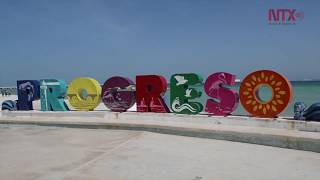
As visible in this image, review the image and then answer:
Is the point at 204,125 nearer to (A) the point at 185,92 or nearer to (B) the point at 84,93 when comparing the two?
(A) the point at 185,92

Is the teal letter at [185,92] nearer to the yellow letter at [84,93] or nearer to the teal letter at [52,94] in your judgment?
the yellow letter at [84,93]

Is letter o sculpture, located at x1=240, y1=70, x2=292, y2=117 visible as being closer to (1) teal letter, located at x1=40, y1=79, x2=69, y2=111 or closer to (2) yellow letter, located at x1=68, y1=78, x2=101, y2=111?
(2) yellow letter, located at x1=68, y1=78, x2=101, y2=111

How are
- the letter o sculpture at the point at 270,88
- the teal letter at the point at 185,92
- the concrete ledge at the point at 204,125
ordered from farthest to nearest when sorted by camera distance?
the teal letter at the point at 185,92 < the letter o sculpture at the point at 270,88 < the concrete ledge at the point at 204,125

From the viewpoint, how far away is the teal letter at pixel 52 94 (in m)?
15.6

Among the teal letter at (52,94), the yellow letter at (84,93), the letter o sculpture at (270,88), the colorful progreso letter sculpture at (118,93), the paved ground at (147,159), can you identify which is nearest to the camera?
the paved ground at (147,159)

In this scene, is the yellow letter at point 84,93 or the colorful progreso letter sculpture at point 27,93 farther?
the colorful progreso letter sculpture at point 27,93

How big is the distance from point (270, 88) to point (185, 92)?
2.87m

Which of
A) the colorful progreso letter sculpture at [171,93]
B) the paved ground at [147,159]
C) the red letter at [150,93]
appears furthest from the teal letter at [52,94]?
the paved ground at [147,159]

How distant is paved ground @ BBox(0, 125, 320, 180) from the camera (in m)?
6.75

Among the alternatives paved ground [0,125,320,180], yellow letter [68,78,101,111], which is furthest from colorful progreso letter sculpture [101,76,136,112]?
paved ground [0,125,320,180]

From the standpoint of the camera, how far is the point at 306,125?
31.6 feet

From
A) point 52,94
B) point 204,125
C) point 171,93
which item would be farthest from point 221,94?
point 52,94

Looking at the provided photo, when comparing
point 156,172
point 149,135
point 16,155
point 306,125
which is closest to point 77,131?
point 149,135

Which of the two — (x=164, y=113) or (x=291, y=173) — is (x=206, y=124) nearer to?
(x=164, y=113)
